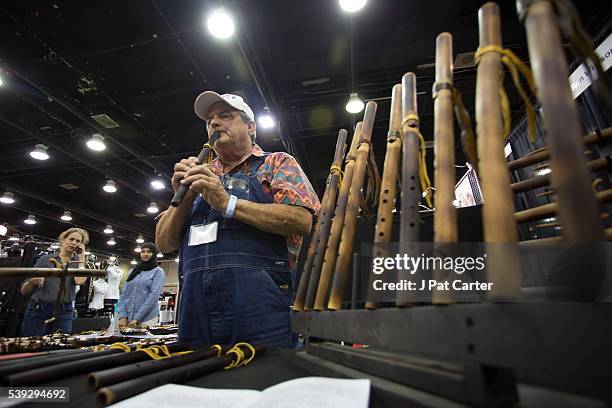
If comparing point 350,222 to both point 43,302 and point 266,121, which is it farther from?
point 266,121

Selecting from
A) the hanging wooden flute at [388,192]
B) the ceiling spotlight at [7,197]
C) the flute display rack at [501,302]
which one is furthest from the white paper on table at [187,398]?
the ceiling spotlight at [7,197]

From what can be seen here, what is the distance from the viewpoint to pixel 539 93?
455mm

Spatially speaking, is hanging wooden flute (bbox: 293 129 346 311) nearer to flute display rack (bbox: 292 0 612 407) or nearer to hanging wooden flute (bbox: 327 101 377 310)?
hanging wooden flute (bbox: 327 101 377 310)

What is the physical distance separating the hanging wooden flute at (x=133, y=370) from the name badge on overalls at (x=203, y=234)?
555 mm

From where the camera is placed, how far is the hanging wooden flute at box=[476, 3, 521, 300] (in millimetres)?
451

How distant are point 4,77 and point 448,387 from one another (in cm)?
556

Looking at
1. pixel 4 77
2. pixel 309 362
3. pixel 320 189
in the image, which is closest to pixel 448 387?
pixel 309 362

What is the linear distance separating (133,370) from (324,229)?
0.74 meters

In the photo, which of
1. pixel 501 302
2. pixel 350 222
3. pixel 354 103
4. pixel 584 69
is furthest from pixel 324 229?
pixel 354 103

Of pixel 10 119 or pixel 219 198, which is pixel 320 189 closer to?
pixel 10 119

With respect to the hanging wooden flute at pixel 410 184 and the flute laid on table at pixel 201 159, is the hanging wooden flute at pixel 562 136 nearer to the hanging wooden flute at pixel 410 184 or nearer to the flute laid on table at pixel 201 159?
the hanging wooden flute at pixel 410 184

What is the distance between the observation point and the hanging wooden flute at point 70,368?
663mm

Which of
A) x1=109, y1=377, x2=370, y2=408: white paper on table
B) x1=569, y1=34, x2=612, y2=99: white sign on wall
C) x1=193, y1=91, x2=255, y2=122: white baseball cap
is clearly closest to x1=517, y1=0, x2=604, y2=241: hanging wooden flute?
x1=109, y1=377, x2=370, y2=408: white paper on table

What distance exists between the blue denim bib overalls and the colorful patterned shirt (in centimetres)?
11
